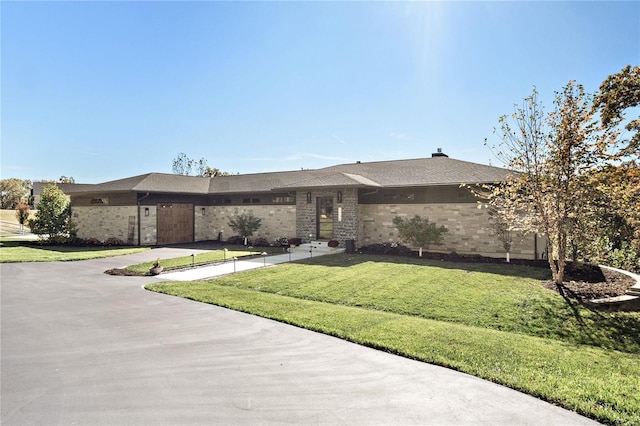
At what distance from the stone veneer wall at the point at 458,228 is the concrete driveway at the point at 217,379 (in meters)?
12.1

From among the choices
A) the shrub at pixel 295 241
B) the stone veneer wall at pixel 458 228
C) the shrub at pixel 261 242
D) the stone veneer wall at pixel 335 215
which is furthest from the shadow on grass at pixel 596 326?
the shrub at pixel 261 242

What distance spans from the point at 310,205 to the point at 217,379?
1556 centimetres

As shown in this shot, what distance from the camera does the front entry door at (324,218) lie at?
1941cm

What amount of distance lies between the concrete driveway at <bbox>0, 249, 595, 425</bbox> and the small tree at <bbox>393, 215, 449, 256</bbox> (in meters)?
10.9

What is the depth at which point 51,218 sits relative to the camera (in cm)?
2416

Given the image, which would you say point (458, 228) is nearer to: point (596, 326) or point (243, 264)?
point (596, 326)

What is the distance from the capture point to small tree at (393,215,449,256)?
1619 centimetres

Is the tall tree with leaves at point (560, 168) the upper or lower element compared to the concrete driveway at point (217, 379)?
upper

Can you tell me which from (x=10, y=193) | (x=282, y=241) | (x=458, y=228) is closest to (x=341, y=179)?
(x=282, y=241)

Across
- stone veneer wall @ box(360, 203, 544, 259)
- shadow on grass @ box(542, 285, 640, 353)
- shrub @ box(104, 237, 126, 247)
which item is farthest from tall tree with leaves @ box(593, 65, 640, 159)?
shrub @ box(104, 237, 126, 247)

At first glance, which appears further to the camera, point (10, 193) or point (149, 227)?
point (10, 193)

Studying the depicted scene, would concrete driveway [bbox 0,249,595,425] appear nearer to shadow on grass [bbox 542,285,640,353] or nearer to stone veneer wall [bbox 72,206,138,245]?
shadow on grass [bbox 542,285,640,353]

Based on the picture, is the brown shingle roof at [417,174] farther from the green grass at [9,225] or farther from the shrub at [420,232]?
the green grass at [9,225]

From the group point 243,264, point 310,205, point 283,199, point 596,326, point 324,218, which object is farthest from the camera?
point 283,199
